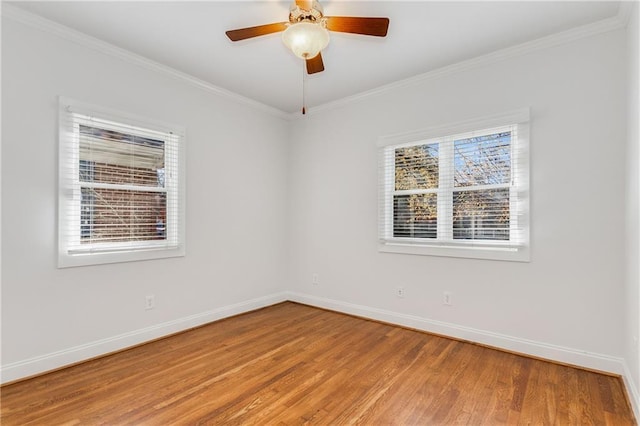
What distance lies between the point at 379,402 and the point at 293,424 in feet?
1.98

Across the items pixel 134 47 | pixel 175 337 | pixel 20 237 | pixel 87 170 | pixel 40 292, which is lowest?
pixel 175 337

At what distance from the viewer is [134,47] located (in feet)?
9.62

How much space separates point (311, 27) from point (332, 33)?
0.78 m

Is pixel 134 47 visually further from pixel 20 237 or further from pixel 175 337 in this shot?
pixel 175 337

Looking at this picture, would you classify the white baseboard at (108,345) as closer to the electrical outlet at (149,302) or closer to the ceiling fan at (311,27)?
the electrical outlet at (149,302)

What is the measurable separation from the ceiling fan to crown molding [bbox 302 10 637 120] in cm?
146

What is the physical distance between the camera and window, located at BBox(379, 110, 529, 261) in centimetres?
292

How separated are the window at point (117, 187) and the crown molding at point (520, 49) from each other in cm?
238

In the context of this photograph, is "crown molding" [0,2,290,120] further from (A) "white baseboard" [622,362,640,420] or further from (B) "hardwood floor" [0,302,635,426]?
(A) "white baseboard" [622,362,640,420]

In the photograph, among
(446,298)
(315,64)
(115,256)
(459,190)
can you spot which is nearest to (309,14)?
(315,64)

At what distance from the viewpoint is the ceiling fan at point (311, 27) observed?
2.02 m

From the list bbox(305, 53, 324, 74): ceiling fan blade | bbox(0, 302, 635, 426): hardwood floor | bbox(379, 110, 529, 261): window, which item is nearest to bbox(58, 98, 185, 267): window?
bbox(0, 302, 635, 426): hardwood floor

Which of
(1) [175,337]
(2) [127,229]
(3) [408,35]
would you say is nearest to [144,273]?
(2) [127,229]

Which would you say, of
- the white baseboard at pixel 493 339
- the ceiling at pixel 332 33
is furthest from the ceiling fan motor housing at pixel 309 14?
the white baseboard at pixel 493 339
